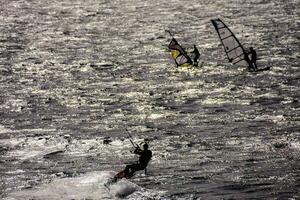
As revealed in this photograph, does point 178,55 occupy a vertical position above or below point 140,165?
below

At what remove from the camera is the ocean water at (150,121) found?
27.8 m

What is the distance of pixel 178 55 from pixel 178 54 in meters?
0.20

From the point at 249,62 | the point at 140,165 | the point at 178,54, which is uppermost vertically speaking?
the point at 140,165

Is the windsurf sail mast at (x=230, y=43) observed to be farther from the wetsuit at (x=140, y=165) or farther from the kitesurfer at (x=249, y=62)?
the wetsuit at (x=140, y=165)

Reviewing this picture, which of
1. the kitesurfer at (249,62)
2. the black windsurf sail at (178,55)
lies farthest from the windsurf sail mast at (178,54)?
the kitesurfer at (249,62)

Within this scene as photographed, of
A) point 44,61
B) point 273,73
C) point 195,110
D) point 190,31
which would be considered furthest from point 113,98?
point 190,31

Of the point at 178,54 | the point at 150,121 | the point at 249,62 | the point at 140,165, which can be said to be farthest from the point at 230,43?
the point at 140,165

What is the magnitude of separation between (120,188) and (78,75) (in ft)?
107

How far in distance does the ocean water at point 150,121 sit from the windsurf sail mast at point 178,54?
31.6 inches

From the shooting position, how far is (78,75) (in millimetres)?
58219

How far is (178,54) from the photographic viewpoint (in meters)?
56.4

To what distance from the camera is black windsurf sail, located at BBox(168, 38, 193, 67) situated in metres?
54.5

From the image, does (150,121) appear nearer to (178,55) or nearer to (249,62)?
A: (178,55)

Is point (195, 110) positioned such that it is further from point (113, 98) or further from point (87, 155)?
point (87, 155)
